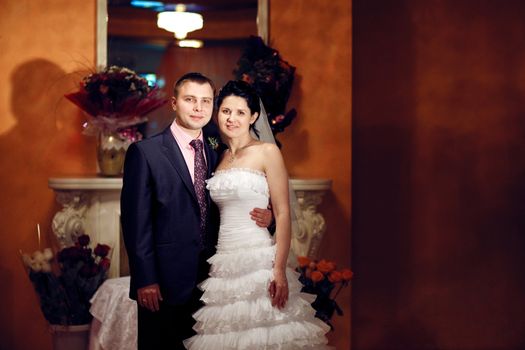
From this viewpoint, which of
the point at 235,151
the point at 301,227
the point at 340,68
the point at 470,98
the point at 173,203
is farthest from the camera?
the point at 470,98

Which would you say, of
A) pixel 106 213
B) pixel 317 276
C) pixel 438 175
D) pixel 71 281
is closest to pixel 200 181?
pixel 317 276

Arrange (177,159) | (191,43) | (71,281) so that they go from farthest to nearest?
(191,43), (71,281), (177,159)

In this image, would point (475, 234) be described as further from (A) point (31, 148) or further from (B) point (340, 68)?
(A) point (31, 148)

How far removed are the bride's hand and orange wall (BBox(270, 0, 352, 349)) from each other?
190 cm

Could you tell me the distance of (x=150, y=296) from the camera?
2.81m

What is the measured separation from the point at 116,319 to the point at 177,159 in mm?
1372

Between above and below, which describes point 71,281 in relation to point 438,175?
below

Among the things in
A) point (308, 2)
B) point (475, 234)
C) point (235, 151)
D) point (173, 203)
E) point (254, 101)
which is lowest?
point (475, 234)

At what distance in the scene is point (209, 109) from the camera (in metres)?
2.89

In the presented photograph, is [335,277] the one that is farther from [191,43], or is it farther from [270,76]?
[191,43]

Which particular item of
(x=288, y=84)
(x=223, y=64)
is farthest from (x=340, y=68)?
(x=223, y=64)

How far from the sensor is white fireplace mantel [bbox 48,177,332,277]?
4.27 m

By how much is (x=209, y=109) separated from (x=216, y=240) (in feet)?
1.83

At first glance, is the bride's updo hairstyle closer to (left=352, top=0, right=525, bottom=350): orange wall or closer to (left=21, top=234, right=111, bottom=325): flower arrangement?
(left=21, top=234, right=111, bottom=325): flower arrangement
